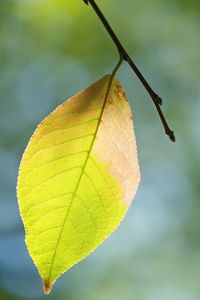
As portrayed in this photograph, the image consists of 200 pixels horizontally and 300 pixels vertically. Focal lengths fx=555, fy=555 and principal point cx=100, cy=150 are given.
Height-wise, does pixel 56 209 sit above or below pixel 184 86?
above

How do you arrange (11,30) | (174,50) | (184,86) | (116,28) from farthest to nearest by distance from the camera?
(174,50) < (184,86) < (11,30) < (116,28)

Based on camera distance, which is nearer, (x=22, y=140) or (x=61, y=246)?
(x=61, y=246)

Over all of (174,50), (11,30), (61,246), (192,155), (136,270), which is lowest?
(136,270)

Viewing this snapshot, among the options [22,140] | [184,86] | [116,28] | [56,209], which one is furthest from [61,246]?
[184,86]

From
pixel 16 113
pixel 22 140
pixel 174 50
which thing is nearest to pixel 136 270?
pixel 22 140

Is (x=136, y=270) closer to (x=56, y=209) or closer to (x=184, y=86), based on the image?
(x=184, y=86)

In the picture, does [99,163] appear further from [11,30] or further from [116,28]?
[11,30]

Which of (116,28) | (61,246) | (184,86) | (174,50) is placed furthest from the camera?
(174,50)
